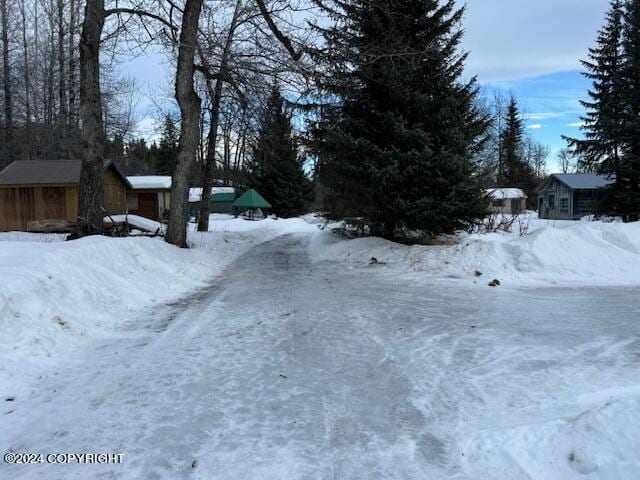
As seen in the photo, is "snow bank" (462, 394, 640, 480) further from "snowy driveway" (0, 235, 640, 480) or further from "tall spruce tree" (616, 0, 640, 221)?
"tall spruce tree" (616, 0, 640, 221)

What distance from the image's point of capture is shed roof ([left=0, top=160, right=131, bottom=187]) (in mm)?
26156

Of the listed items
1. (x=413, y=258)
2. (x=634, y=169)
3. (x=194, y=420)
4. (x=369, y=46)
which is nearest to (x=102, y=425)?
(x=194, y=420)

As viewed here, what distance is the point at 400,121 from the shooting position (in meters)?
14.5

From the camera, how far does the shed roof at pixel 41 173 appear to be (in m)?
26.2

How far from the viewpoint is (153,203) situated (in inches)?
1574

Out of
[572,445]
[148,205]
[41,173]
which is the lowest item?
[572,445]

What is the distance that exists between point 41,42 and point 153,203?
14094 millimetres

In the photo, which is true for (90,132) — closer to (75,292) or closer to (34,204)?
(75,292)

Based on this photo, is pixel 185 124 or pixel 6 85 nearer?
pixel 185 124

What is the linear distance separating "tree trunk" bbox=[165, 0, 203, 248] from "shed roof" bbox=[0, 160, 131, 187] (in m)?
13.8

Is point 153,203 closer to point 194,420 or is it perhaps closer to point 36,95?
point 36,95

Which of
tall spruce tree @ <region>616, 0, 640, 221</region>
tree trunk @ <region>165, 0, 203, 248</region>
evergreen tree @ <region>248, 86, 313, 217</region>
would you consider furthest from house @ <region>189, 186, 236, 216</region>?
tree trunk @ <region>165, 0, 203, 248</region>

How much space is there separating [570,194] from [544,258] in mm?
35781

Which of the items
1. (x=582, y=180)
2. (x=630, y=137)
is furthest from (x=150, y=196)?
(x=582, y=180)
